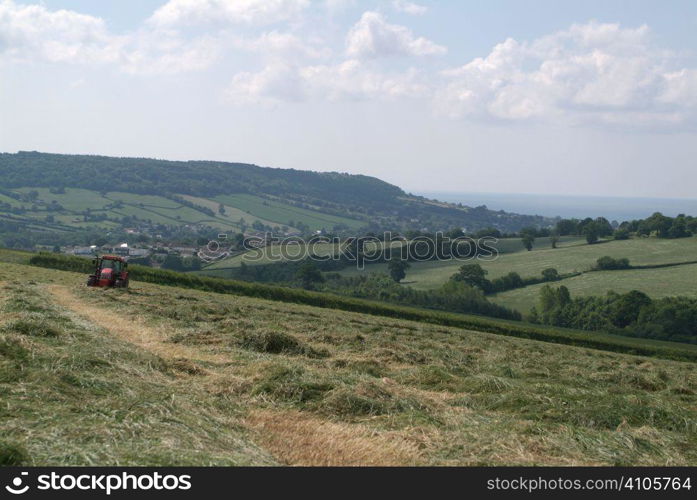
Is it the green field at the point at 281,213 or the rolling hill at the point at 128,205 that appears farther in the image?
the green field at the point at 281,213

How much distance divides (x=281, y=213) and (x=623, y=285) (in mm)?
108123

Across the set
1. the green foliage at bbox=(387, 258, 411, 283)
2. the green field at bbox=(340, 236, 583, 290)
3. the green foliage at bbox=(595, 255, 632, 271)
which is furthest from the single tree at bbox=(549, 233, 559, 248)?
the green foliage at bbox=(387, 258, 411, 283)

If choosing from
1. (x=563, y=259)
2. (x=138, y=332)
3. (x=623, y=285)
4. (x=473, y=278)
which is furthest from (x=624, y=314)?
(x=138, y=332)

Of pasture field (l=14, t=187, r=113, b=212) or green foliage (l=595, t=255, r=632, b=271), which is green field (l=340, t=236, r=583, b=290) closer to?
green foliage (l=595, t=255, r=632, b=271)

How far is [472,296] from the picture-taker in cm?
7506

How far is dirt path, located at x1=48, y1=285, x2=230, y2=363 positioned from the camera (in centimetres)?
1427

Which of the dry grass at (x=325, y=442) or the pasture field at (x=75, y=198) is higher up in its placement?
the pasture field at (x=75, y=198)

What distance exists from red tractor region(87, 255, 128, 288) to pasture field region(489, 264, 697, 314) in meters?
51.3

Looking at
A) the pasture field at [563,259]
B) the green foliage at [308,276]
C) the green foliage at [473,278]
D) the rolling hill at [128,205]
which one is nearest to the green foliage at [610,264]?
the pasture field at [563,259]

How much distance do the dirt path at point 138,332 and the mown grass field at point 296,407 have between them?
12cm

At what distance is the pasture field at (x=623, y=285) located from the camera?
76.6m

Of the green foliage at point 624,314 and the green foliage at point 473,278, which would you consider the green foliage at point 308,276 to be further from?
the green foliage at point 624,314

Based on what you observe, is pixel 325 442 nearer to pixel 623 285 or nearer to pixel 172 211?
pixel 623 285
